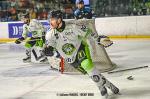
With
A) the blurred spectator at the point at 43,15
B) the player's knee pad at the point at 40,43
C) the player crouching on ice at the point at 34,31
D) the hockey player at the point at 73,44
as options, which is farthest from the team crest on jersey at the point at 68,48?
the blurred spectator at the point at 43,15

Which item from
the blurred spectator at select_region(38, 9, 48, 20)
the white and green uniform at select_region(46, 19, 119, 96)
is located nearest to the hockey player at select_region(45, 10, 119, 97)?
the white and green uniform at select_region(46, 19, 119, 96)

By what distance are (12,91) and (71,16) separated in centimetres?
964

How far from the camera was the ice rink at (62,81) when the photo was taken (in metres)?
6.48

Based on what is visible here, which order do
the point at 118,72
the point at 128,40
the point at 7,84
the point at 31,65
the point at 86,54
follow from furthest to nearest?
the point at 128,40
the point at 31,65
the point at 118,72
the point at 7,84
the point at 86,54

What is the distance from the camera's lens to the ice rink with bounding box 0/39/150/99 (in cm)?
648

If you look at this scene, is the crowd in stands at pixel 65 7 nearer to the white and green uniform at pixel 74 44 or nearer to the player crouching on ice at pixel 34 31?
the player crouching on ice at pixel 34 31

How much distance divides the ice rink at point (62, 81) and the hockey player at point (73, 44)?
441 millimetres

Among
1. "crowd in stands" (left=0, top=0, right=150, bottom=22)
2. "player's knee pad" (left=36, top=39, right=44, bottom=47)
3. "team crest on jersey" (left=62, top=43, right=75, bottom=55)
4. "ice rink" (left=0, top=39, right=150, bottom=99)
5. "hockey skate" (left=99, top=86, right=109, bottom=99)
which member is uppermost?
"crowd in stands" (left=0, top=0, right=150, bottom=22)

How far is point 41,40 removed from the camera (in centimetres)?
1005

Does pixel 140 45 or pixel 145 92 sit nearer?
pixel 145 92

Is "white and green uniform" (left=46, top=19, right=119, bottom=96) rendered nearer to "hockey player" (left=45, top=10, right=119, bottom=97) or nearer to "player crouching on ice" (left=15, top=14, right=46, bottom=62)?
"hockey player" (left=45, top=10, right=119, bottom=97)

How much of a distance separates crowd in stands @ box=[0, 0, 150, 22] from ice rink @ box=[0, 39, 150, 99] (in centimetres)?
452

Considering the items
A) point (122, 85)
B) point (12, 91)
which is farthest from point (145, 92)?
point (12, 91)

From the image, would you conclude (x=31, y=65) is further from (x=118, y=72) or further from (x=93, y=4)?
(x=93, y=4)
